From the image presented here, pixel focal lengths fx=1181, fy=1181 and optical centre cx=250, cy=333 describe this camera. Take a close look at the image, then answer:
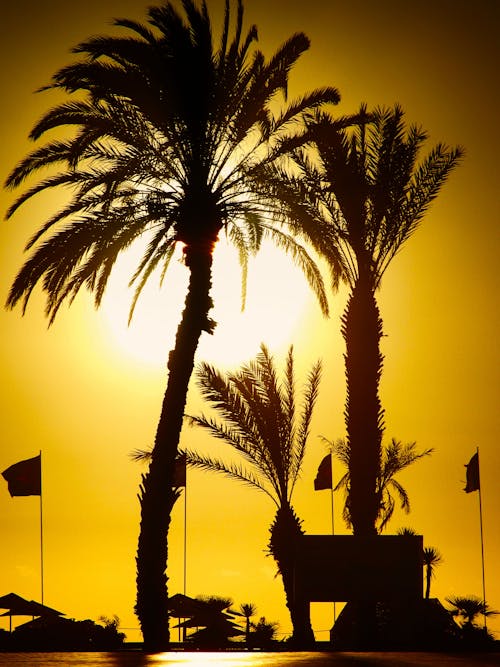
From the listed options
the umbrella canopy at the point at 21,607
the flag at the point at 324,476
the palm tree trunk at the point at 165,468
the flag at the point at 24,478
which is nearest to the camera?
the palm tree trunk at the point at 165,468

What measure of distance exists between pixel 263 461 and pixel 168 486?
350 inches

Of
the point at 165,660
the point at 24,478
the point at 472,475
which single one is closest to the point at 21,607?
the point at 24,478

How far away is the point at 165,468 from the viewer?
75.9 ft

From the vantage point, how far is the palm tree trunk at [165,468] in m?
22.3

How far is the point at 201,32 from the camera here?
73.4ft

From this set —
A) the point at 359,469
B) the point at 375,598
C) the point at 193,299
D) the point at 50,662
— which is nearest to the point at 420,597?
the point at 375,598

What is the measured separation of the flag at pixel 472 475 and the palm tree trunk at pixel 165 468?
19.3 m

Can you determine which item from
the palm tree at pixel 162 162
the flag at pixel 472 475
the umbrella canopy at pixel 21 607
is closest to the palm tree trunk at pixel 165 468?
the palm tree at pixel 162 162

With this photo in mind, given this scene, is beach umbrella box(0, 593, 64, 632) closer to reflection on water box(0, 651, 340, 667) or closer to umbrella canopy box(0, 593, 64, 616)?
umbrella canopy box(0, 593, 64, 616)

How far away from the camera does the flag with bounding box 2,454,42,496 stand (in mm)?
35031

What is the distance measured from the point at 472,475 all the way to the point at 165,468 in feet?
65.4

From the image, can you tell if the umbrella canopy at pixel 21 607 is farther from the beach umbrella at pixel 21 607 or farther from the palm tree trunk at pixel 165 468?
the palm tree trunk at pixel 165 468

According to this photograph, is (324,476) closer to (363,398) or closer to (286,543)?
(286,543)

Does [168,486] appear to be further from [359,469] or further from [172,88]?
[172,88]
